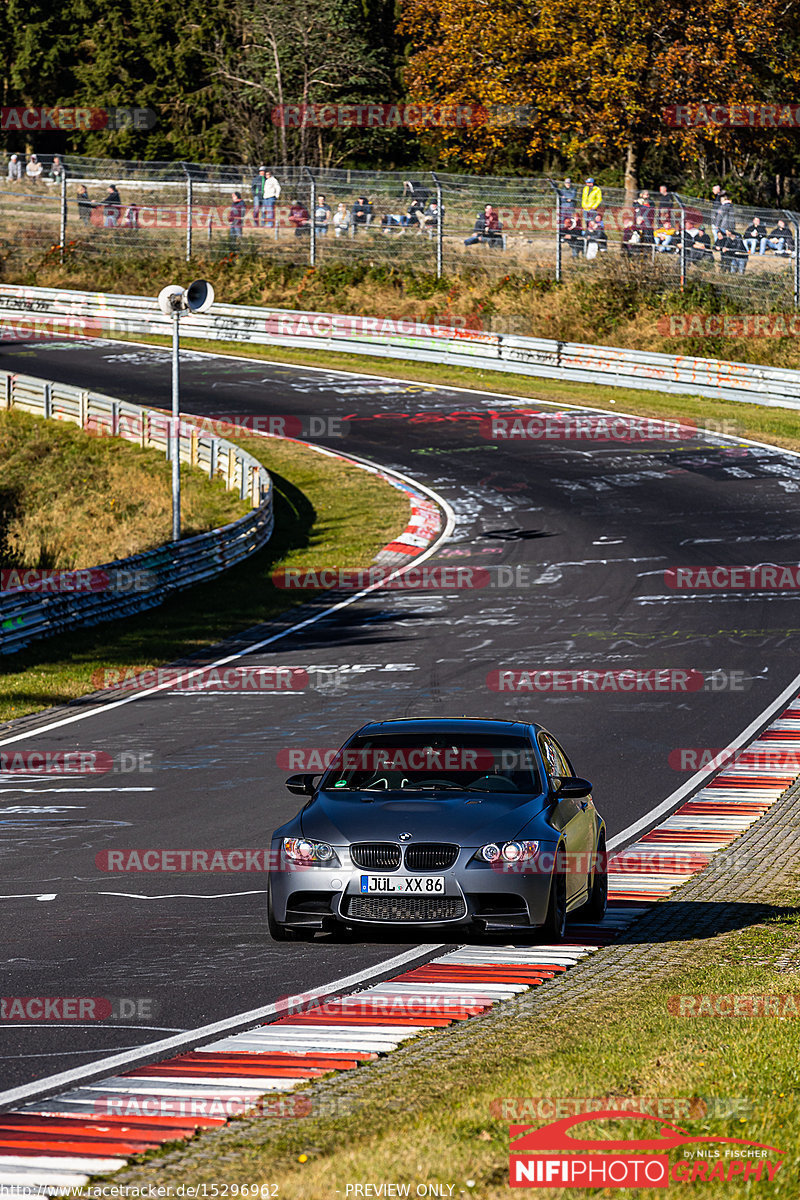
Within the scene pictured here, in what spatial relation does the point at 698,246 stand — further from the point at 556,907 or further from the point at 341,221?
the point at 556,907

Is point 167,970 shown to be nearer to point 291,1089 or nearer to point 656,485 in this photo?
point 291,1089

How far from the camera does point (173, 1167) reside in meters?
5.66

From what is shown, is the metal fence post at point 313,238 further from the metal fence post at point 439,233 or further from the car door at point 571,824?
the car door at point 571,824

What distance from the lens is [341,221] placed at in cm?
5309

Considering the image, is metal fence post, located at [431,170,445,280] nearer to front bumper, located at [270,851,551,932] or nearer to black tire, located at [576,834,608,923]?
black tire, located at [576,834,608,923]

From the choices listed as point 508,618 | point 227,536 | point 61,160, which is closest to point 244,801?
point 508,618

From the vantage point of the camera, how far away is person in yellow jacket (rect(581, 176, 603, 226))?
4675cm

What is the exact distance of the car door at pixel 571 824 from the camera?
9938 mm

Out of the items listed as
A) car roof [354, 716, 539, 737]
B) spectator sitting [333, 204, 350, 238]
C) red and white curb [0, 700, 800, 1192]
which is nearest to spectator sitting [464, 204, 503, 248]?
spectator sitting [333, 204, 350, 238]

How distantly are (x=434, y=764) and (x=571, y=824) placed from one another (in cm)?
100

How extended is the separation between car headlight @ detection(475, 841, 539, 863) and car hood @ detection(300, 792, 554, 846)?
0.16 feet

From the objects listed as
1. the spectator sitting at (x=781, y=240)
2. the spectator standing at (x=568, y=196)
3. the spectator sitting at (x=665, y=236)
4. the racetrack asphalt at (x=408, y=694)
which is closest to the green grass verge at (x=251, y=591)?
the racetrack asphalt at (x=408, y=694)

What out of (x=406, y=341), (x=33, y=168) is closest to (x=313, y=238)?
(x=406, y=341)

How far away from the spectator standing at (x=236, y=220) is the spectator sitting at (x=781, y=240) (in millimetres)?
18986
